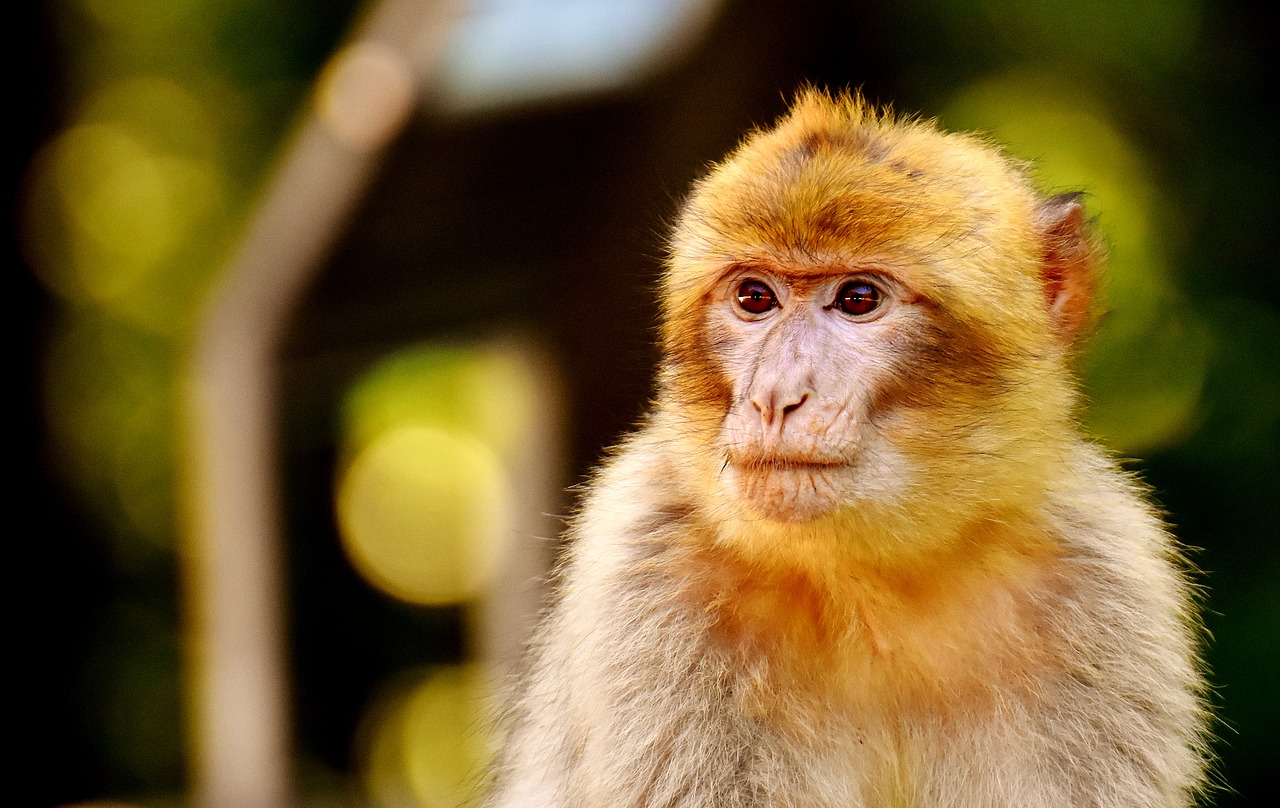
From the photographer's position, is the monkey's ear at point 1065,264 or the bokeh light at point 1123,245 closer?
the monkey's ear at point 1065,264

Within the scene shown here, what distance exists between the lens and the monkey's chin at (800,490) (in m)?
2.08

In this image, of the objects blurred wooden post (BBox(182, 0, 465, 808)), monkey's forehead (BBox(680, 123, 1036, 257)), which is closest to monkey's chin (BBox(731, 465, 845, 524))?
monkey's forehead (BBox(680, 123, 1036, 257))

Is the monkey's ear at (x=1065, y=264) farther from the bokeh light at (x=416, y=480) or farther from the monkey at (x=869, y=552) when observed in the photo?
the bokeh light at (x=416, y=480)

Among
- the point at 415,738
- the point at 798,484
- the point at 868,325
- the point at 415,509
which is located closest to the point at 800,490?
the point at 798,484

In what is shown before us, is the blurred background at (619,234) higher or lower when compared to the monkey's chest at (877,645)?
higher

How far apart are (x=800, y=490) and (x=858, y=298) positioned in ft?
1.32

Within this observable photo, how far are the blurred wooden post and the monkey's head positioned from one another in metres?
2.74

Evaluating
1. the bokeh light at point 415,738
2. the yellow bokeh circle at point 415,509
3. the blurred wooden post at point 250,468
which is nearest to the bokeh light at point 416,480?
the yellow bokeh circle at point 415,509

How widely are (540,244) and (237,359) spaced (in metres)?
1.49

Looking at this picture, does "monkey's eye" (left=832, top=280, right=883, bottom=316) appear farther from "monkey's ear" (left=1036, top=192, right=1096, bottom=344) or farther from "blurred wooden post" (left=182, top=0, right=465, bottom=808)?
"blurred wooden post" (left=182, top=0, right=465, bottom=808)

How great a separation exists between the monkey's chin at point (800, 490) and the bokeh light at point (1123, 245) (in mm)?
2728

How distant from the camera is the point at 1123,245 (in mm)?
5105

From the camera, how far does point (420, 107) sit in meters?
4.56

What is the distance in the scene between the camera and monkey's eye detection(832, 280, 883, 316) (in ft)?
7.45
